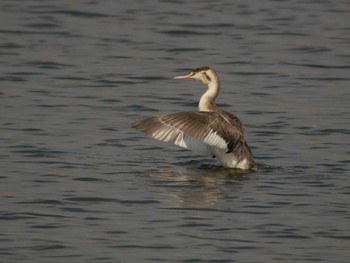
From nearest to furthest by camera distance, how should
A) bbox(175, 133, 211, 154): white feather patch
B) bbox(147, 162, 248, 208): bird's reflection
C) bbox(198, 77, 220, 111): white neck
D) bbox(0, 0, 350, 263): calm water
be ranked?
bbox(0, 0, 350, 263): calm water → bbox(147, 162, 248, 208): bird's reflection → bbox(175, 133, 211, 154): white feather patch → bbox(198, 77, 220, 111): white neck

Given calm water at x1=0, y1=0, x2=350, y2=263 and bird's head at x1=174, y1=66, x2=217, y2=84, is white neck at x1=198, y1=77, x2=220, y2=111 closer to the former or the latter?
bird's head at x1=174, y1=66, x2=217, y2=84

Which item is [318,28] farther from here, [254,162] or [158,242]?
[158,242]

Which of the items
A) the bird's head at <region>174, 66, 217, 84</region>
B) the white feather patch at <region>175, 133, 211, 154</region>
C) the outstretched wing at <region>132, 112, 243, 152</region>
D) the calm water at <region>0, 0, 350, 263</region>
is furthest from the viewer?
the bird's head at <region>174, 66, 217, 84</region>

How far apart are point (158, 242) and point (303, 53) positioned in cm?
1027

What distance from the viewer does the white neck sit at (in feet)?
44.1

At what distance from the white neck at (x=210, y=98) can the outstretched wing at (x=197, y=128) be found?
587 millimetres

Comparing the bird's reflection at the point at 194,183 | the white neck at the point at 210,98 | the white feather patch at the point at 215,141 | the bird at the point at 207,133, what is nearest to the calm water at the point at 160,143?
the bird's reflection at the point at 194,183

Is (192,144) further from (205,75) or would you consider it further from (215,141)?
(205,75)

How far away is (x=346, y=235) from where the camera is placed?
10352 millimetres

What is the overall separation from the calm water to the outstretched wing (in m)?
0.37

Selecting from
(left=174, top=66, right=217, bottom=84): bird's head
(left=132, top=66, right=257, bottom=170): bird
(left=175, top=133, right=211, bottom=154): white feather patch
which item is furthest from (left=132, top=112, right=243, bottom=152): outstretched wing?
(left=174, top=66, right=217, bottom=84): bird's head

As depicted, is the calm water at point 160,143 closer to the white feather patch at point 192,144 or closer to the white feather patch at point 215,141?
the white feather patch at point 192,144

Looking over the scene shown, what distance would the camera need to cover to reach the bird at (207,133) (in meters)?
12.5

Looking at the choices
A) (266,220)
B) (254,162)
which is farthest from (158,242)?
(254,162)
